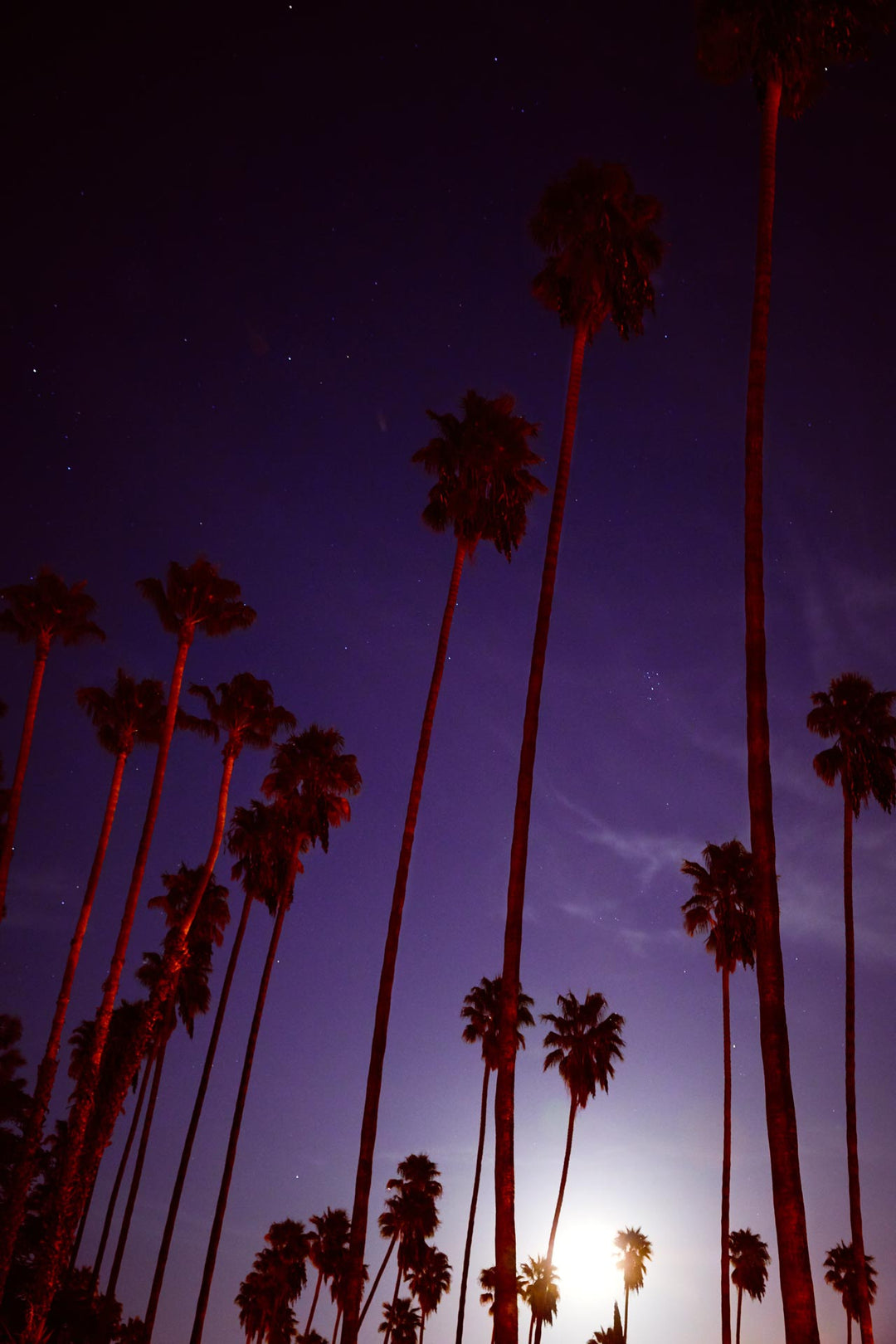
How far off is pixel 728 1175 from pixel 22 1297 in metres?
Result: 27.3

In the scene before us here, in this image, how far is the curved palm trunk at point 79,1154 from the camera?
28.8 meters

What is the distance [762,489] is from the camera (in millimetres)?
16391

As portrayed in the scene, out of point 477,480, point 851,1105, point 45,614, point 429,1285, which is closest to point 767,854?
point 477,480

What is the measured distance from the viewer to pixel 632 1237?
91062 mm

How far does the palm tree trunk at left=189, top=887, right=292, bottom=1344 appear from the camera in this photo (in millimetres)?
37531

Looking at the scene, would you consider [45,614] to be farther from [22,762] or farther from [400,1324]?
[400,1324]

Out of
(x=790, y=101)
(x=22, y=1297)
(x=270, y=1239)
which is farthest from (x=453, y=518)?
(x=270, y=1239)

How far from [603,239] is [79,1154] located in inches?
1187

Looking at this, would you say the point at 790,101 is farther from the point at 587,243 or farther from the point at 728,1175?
the point at 728,1175

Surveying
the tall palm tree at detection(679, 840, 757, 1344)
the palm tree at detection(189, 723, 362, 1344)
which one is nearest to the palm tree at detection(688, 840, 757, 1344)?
the tall palm tree at detection(679, 840, 757, 1344)

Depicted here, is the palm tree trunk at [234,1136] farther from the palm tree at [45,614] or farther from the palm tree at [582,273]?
the palm tree at [582,273]

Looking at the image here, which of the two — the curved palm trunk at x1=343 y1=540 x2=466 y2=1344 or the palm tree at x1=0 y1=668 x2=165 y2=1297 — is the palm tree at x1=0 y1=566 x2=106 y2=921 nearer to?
the palm tree at x1=0 y1=668 x2=165 y2=1297

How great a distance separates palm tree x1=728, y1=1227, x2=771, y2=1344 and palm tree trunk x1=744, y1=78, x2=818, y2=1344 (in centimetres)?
7137

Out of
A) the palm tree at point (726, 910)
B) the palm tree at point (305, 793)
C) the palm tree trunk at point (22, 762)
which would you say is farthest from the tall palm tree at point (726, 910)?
the palm tree trunk at point (22, 762)
